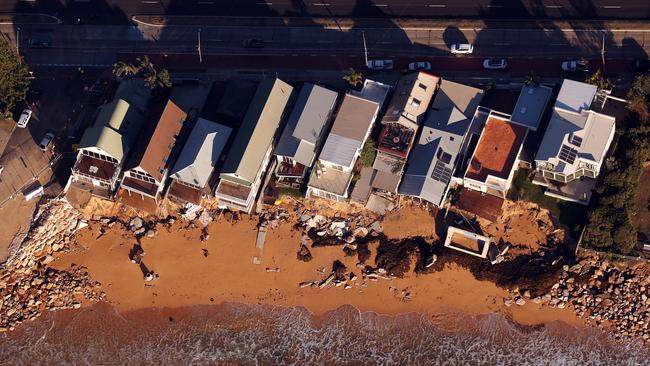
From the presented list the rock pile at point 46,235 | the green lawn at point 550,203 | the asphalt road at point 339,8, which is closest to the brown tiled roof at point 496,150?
the green lawn at point 550,203

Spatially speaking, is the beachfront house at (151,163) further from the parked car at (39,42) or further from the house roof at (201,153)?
the parked car at (39,42)

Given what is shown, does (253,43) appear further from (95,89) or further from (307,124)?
(95,89)

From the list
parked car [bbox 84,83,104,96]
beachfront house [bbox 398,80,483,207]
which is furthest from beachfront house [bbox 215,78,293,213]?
parked car [bbox 84,83,104,96]

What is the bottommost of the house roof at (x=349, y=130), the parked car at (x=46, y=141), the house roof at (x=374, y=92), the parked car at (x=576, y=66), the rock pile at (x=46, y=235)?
the rock pile at (x=46, y=235)

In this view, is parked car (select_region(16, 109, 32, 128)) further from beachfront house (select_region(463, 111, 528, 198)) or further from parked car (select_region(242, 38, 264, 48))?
beachfront house (select_region(463, 111, 528, 198))

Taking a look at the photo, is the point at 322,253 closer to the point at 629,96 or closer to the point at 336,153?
the point at 336,153
